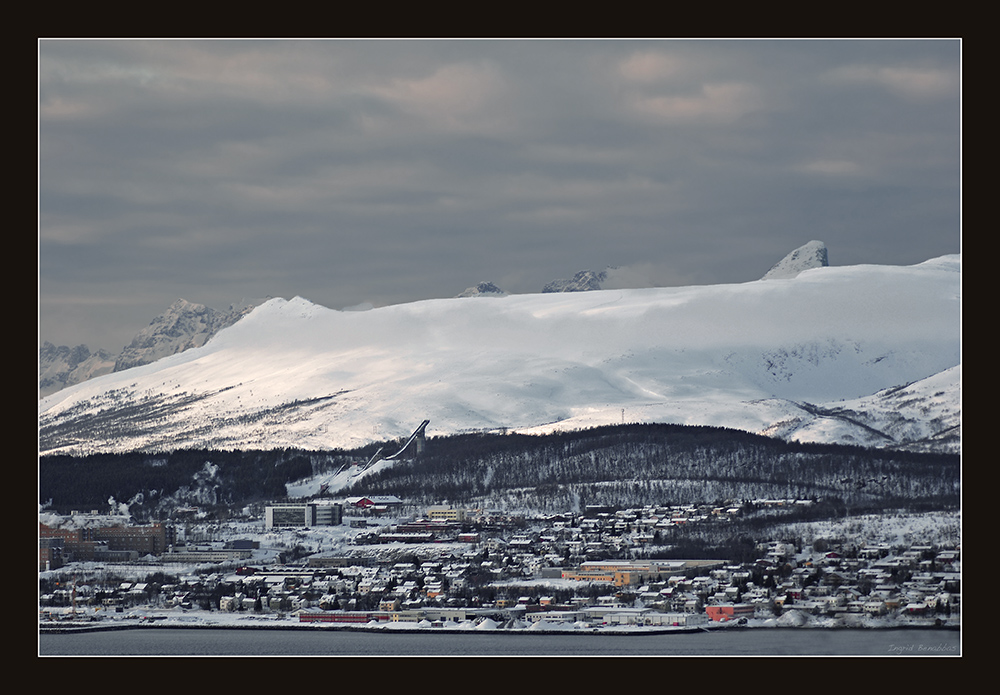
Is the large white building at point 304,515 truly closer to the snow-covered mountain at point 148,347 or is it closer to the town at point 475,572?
the town at point 475,572

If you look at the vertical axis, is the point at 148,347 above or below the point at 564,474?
above

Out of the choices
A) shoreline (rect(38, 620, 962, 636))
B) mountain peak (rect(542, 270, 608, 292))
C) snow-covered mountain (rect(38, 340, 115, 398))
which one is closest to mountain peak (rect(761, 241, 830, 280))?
mountain peak (rect(542, 270, 608, 292))

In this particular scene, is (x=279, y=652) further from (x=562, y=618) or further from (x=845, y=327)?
(x=845, y=327)

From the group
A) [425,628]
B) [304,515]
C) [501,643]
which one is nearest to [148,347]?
[304,515]

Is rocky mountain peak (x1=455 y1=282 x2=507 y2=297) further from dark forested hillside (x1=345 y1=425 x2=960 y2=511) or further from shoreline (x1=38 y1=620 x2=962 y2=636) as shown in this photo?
shoreline (x1=38 y1=620 x2=962 y2=636)

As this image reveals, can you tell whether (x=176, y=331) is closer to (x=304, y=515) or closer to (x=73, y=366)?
(x=73, y=366)

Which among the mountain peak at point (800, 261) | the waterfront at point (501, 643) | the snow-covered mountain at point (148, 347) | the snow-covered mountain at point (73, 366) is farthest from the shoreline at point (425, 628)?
the mountain peak at point (800, 261)
